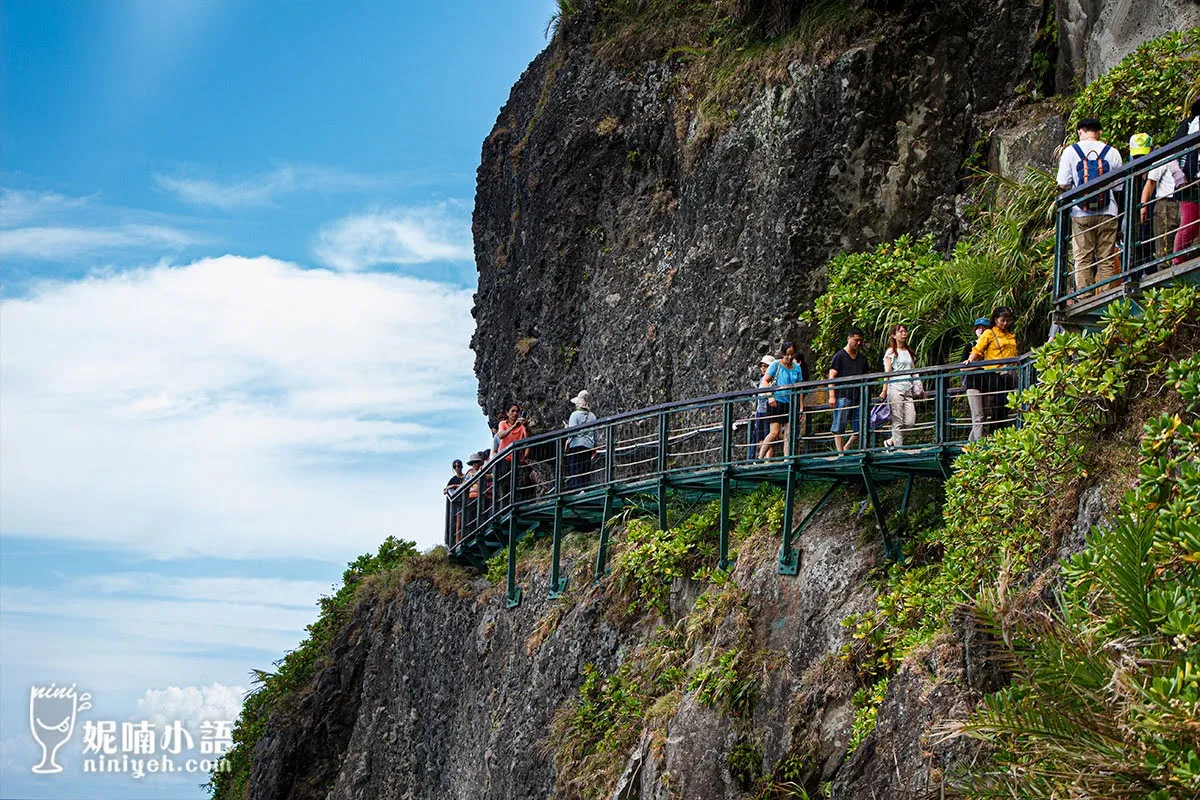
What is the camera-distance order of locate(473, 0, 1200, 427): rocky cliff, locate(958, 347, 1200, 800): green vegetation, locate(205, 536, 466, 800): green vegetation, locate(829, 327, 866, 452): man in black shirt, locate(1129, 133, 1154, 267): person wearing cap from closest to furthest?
locate(958, 347, 1200, 800): green vegetation < locate(1129, 133, 1154, 267): person wearing cap < locate(829, 327, 866, 452): man in black shirt < locate(473, 0, 1200, 427): rocky cliff < locate(205, 536, 466, 800): green vegetation

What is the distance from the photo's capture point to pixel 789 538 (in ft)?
60.8

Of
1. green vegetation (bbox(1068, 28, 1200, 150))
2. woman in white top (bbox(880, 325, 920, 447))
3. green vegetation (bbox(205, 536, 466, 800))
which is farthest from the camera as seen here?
green vegetation (bbox(205, 536, 466, 800))

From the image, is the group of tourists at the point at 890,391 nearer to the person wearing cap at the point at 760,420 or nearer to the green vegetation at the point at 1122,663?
the person wearing cap at the point at 760,420

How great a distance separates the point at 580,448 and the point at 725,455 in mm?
5088

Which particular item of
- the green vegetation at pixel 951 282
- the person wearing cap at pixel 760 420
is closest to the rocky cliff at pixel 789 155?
the green vegetation at pixel 951 282

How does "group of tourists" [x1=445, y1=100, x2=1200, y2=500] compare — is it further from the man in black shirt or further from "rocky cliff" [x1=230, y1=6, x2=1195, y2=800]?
"rocky cliff" [x1=230, y1=6, x2=1195, y2=800]

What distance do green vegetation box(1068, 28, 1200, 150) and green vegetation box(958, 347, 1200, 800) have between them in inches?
388

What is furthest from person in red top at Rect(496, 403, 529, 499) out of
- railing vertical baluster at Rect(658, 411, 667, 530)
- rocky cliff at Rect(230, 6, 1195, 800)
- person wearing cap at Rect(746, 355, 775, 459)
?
person wearing cap at Rect(746, 355, 775, 459)

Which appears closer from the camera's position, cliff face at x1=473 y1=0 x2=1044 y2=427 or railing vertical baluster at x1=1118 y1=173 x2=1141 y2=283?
railing vertical baluster at x1=1118 y1=173 x2=1141 y2=283

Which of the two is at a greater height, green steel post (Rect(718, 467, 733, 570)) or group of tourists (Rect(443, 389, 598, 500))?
group of tourists (Rect(443, 389, 598, 500))

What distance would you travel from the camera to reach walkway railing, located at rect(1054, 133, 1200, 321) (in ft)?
43.8

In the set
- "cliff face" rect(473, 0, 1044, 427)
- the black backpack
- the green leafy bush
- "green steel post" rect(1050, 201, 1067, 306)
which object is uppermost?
"cliff face" rect(473, 0, 1044, 427)

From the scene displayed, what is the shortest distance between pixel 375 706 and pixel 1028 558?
823 inches

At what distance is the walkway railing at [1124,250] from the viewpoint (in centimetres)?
1335
